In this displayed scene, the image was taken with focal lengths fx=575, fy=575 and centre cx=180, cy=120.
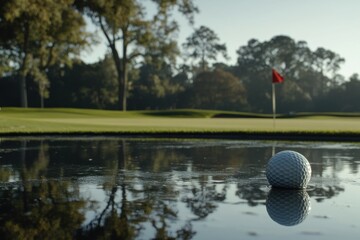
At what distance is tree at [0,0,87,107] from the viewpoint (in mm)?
53094

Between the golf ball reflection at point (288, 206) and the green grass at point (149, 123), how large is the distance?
16.4m

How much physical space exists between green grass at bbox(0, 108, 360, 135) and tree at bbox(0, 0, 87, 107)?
827 cm

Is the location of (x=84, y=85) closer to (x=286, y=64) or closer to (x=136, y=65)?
(x=136, y=65)

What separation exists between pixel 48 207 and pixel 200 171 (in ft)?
18.2

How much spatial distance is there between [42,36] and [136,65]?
31.6 metres

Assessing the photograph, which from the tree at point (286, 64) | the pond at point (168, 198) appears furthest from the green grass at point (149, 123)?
the tree at point (286, 64)

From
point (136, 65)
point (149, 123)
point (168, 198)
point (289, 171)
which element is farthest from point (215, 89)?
point (168, 198)

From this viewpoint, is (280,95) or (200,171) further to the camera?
(280,95)

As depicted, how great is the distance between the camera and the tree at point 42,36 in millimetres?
53094

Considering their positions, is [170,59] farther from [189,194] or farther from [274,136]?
[189,194]

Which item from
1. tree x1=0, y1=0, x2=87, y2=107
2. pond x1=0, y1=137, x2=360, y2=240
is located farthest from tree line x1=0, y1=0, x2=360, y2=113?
pond x1=0, y1=137, x2=360, y2=240

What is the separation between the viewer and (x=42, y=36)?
60875 mm

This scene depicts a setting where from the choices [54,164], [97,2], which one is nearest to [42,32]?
[97,2]

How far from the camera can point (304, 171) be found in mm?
11109
